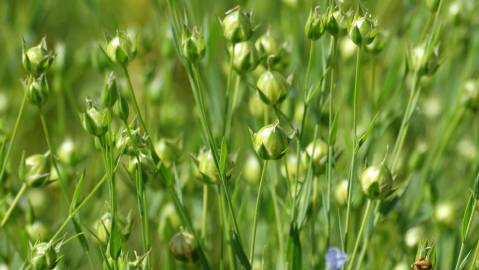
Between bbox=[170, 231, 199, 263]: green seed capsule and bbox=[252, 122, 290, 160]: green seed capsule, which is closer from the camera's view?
bbox=[252, 122, 290, 160]: green seed capsule

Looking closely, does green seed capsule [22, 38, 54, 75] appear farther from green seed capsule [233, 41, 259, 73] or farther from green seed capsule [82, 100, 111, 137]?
green seed capsule [233, 41, 259, 73]

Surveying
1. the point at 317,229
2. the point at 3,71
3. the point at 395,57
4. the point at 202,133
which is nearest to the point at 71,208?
the point at 202,133

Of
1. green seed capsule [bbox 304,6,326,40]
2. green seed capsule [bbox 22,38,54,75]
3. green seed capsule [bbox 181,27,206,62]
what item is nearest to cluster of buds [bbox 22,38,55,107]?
green seed capsule [bbox 22,38,54,75]

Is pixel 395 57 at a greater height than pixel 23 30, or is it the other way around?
pixel 23 30

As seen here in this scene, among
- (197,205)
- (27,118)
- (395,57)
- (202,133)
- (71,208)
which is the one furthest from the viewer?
(27,118)

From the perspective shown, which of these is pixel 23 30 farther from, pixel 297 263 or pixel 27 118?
pixel 297 263

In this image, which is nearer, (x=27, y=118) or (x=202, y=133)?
(x=202, y=133)

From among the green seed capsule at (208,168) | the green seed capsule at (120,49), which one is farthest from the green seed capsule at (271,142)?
the green seed capsule at (120,49)
